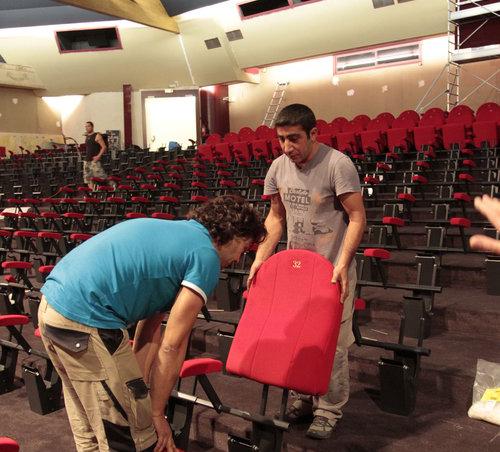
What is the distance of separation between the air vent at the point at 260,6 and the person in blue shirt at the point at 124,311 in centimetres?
1126

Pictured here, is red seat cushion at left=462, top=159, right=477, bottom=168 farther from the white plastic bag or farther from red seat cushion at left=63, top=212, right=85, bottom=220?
red seat cushion at left=63, top=212, right=85, bottom=220

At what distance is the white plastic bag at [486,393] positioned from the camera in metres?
1.96

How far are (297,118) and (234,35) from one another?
1137 centimetres

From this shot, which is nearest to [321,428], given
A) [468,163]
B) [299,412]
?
[299,412]

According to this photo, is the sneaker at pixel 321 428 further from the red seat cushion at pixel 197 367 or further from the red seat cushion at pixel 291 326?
the red seat cushion at pixel 197 367

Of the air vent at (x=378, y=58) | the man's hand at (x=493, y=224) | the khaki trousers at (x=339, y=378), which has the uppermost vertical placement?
the air vent at (x=378, y=58)

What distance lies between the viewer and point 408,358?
2154mm

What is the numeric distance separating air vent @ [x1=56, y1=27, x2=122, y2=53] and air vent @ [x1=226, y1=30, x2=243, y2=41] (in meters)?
3.07

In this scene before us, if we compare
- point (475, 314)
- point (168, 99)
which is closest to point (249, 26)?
point (168, 99)

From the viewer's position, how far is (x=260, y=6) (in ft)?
38.5

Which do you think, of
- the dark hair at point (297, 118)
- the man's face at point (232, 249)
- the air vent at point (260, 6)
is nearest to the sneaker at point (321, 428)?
the man's face at point (232, 249)

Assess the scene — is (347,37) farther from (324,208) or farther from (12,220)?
(324,208)

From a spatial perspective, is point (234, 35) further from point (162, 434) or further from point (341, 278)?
point (162, 434)

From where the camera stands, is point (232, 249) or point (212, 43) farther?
point (212, 43)
